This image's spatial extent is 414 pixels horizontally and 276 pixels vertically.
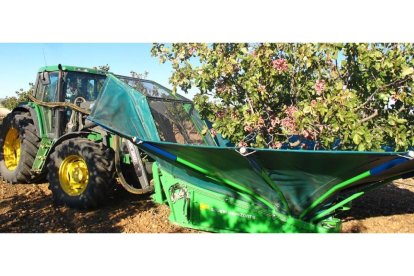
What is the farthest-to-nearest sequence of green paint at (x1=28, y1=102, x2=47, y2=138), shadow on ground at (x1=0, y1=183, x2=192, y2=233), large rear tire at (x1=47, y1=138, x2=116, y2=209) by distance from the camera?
1. green paint at (x1=28, y1=102, x2=47, y2=138)
2. large rear tire at (x1=47, y1=138, x2=116, y2=209)
3. shadow on ground at (x1=0, y1=183, x2=192, y2=233)

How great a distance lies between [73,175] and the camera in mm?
5516

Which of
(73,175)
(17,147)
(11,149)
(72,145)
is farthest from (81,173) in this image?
(11,149)

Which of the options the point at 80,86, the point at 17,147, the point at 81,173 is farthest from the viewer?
the point at 17,147

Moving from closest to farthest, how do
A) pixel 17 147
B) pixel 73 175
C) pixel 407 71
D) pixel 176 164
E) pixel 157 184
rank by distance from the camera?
pixel 176 164, pixel 407 71, pixel 157 184, pixel 73 175, pixel 17 147

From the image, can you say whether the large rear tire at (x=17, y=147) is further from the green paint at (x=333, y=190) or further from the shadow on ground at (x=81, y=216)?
the green paint at (x=333, y=190)

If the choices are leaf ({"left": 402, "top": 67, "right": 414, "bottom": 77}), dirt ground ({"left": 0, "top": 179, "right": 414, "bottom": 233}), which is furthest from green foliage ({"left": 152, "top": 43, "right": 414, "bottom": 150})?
dirt ground ({"left": 0, "top": 179, "right": 414, "bottom": 233})

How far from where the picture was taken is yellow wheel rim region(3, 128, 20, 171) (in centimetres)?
743

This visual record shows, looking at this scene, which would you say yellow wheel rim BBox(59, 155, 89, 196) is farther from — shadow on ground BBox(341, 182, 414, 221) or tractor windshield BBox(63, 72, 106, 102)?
shadow on ground BBox(341, 182, 414, 221)

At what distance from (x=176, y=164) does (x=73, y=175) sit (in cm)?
246

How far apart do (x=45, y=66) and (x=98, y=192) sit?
2.89 m

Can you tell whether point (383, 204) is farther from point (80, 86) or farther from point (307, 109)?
point (80, 86)

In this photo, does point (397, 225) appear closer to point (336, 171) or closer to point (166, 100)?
point (336, 171)

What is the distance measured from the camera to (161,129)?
4652 mm

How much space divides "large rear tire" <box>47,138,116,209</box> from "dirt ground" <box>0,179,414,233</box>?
0.60ft
